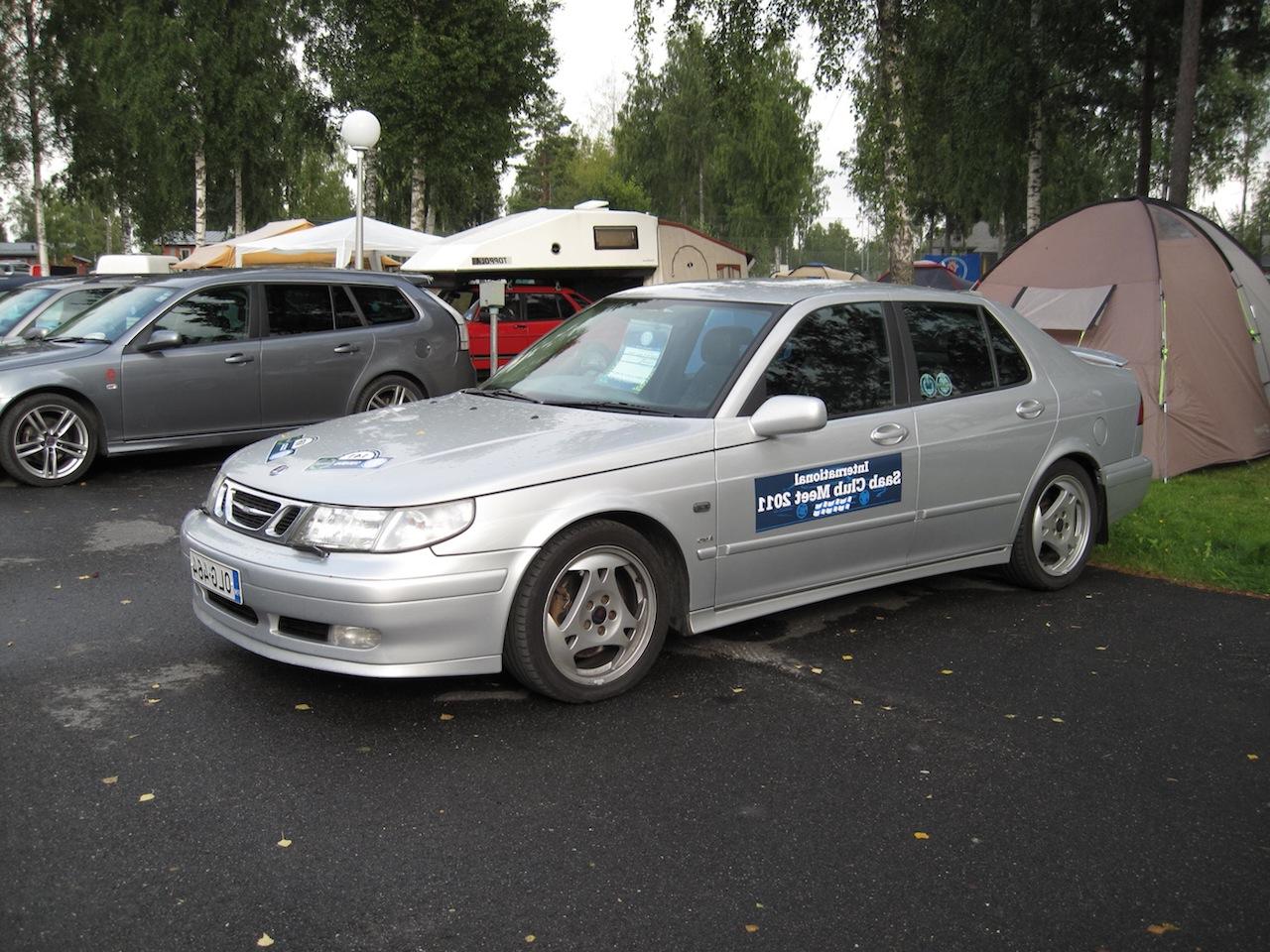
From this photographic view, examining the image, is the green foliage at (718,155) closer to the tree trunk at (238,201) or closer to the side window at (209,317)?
the tree trunk at (238,201)

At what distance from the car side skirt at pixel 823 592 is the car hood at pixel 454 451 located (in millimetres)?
684

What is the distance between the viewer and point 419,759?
390cm

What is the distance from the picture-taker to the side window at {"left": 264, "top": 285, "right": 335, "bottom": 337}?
998 centimetres

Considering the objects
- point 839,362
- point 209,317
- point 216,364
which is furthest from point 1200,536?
point 209,317

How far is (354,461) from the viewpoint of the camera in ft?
14.5

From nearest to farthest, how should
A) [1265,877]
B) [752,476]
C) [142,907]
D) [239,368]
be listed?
[142,907] → [1265,877] → [752,476] → [239,368]

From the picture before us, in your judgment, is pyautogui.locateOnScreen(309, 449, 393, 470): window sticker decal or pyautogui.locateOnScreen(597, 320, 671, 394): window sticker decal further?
pyautogui.locateOnScreen(597, 320, 671, 394): window sticker decal

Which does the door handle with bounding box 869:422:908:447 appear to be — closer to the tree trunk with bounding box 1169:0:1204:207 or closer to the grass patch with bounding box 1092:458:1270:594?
the grass patch with bounding box 1092:458:1270:594

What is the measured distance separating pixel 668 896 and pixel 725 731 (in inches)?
45.5

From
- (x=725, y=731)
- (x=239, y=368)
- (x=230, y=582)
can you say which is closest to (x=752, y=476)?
(x=725, y=731)

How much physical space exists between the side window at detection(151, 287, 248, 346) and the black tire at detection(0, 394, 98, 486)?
38.1 inches

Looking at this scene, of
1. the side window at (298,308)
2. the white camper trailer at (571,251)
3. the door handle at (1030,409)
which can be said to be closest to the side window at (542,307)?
the white camper trailer at (571,251)

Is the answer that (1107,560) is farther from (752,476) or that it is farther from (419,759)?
(419,759)

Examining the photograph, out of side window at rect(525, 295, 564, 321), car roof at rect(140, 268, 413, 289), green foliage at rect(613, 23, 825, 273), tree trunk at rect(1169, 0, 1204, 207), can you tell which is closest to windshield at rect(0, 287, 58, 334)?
car roof at rect(140, 268, 413, 289)
